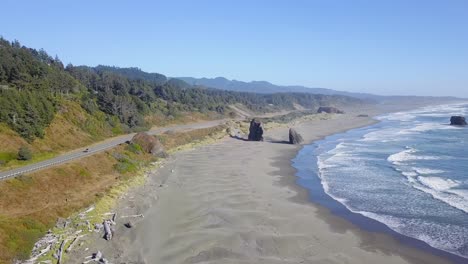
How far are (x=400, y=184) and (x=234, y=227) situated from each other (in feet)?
66.0

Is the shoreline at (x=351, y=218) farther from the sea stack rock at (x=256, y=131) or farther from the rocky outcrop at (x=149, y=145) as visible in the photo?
the sea stack rock at (x=256, y=131)

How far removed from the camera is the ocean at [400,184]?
96.2 feet

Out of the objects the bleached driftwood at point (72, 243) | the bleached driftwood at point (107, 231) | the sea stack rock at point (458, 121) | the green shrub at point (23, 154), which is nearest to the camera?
the bleached driftwood at point (72, 243)

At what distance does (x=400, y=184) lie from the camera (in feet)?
133

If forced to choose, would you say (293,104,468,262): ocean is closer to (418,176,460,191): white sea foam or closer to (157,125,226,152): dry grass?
(418,176,460,191): white sea foam

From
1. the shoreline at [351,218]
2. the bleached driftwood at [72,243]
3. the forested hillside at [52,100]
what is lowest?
the shoreline at [351,218]

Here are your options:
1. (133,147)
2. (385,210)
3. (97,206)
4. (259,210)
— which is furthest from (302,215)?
(133,147)

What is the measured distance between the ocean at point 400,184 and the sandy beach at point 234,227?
2.34 meters

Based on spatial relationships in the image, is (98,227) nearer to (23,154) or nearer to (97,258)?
(97,258)

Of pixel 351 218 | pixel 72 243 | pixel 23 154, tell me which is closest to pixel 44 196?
pixel 72 243

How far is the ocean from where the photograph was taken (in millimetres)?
29328

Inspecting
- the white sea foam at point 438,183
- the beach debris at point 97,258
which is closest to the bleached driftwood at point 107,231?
the beach debris at point 97,258

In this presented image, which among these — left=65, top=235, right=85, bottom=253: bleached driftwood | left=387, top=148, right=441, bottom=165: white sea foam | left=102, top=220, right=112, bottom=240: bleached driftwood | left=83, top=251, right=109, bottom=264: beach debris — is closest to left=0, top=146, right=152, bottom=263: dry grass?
left=65, top=235, right=85, bottom=253: bleached driftwood

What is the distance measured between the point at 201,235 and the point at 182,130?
155 ft
